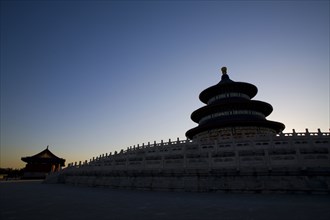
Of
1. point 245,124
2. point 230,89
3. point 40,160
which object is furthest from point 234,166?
point 40,160

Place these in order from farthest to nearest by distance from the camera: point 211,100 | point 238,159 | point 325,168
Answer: point 211,100 → point 238,159 → point 325,168

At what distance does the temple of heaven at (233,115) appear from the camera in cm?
2512

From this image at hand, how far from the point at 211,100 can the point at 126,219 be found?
93.1 ft

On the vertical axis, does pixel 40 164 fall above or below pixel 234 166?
Result: below

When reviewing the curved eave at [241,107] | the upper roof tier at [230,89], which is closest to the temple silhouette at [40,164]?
the curved eave at [241,107]

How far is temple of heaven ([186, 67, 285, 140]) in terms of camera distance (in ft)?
82.4

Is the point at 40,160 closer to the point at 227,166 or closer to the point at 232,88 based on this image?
the point at 232,88

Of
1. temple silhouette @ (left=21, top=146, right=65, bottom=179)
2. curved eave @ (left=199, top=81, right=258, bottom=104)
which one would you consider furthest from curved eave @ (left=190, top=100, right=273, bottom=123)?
Answer: temple silhouette @ (left=21, top=146, right=65, bottom=179)

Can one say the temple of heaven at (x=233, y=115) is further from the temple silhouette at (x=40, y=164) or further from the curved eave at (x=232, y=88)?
the temple silhouette at (x=40, y=164)

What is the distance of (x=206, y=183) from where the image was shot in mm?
12086

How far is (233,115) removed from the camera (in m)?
26.7

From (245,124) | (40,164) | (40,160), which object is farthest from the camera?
(40,164)

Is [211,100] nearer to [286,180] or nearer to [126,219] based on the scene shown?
[286,180]

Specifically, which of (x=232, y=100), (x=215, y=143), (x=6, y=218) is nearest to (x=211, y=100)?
(x=232, y=100)
